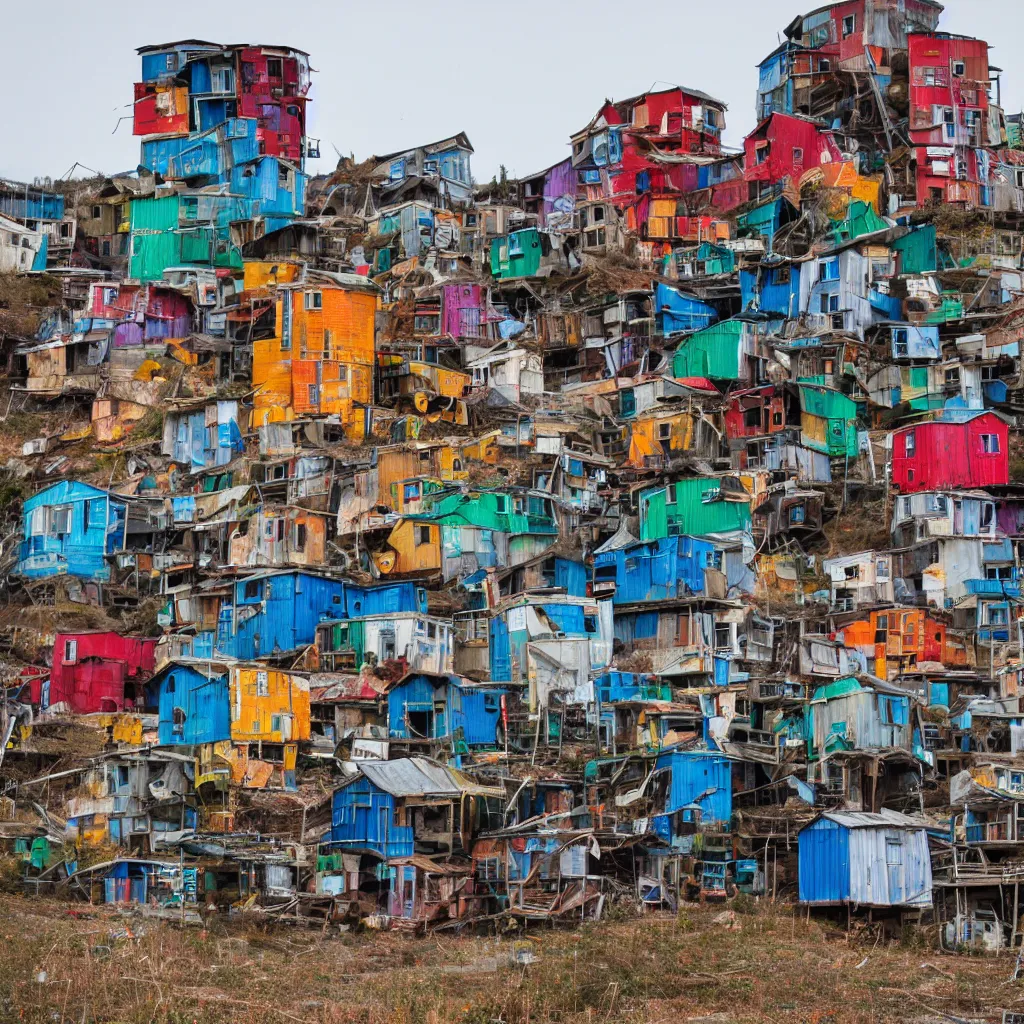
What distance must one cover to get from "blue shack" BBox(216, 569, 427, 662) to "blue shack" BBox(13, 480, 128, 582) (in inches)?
279

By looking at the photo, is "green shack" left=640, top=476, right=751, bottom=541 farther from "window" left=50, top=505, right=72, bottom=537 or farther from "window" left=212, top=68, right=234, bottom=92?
"window" left=212, top=68, right=234, bottom=92

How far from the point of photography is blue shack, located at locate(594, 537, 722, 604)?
5578 centimetres

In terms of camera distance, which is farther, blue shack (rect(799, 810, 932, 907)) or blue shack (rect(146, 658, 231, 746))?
blue shack (rect(146, 658, 231, 746))

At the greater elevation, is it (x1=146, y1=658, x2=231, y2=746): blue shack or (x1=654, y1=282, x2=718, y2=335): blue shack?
(x1=654, y1=282, x2=718, y2=335): blue shack

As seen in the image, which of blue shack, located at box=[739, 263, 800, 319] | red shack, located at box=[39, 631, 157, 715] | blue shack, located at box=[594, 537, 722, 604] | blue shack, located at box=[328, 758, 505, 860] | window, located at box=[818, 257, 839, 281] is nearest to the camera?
blue shack, located at box=[328, 758, 505, 860]

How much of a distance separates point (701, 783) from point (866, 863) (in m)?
5.48

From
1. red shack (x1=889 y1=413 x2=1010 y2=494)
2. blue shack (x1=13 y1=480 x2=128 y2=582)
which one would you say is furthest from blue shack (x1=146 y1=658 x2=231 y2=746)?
red shack (x1=889 y1=413 x2=1010 y2=494)

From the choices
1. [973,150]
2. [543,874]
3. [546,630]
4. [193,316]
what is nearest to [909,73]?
[973,150]

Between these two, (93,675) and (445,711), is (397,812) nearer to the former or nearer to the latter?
(445,711)

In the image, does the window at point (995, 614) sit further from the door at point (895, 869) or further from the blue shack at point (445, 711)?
the door at point (895, 869)

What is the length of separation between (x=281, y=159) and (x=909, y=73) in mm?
24872

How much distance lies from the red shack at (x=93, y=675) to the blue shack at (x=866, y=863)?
64.0 feet

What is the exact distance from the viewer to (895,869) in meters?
40.9

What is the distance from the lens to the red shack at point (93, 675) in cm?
5194
